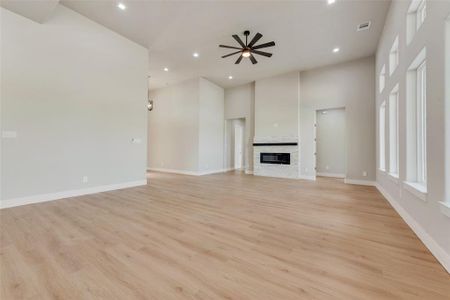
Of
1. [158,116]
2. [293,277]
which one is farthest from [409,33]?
[158,116]

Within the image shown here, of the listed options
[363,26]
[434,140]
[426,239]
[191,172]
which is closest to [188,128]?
[191,172]

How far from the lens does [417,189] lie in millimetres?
2238

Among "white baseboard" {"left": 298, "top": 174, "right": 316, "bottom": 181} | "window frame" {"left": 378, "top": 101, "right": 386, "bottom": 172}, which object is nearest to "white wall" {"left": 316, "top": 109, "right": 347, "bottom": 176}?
"white baseboard" {"left": 298, "top": 174, "right": 316, "bottom": 181}

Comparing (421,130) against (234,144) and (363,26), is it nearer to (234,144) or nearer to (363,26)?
(363,26)

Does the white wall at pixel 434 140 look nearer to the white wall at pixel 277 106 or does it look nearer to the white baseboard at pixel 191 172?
the white wall at pixel 277 106

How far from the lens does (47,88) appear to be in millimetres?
3621

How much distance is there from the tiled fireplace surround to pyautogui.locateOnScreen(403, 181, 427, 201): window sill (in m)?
4.08

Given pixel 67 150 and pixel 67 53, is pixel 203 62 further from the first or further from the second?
pixel 67 150

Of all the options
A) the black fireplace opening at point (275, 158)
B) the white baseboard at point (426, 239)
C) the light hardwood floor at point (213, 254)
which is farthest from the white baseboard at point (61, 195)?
the white baseboard at point (426, 239)

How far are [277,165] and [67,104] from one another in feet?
20.5

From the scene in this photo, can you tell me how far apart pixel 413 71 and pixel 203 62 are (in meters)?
5.15

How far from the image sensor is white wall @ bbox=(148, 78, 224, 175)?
7516mm

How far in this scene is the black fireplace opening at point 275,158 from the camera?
6.91 metres

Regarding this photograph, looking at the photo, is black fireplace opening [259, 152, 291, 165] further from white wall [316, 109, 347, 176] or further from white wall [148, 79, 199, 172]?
white wall [148, 79, 199, 172]
